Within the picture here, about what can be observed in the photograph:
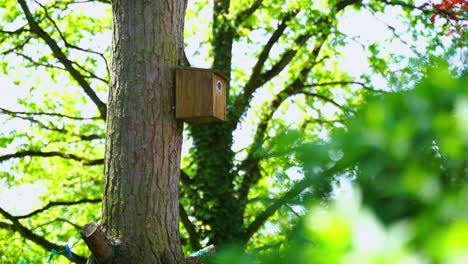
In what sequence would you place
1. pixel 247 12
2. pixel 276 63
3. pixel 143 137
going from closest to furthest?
1. pixel 143 137
2. pixel 247 12
3. pixel 276 63

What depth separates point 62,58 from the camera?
775cm

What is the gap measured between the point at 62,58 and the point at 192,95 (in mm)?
4094

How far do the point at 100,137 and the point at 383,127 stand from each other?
8.13 meters

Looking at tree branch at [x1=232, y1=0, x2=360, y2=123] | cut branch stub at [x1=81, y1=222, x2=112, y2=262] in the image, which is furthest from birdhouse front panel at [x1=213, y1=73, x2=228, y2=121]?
tree branch at [x1=232, y1=0, x2=360, y2=123]

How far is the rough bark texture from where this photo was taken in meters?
3.79

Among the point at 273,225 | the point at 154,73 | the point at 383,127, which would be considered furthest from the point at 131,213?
the point at 383,127

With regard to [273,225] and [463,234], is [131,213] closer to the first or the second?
[273,225]

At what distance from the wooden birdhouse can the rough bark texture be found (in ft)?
0.17

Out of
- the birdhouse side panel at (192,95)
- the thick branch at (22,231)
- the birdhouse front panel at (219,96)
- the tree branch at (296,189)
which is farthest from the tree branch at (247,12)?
the tree branch at (296,189)

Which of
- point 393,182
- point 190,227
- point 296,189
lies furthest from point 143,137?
point 190,227

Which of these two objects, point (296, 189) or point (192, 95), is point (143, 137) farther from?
point (296, 189)

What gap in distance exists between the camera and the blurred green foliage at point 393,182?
0.59 meters

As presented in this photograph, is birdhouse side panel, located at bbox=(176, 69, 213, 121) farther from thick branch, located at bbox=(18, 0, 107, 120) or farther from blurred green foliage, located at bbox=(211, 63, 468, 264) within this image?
thick branch, located at bbox=(18, 0, 107, 120)

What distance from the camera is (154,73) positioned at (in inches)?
155
